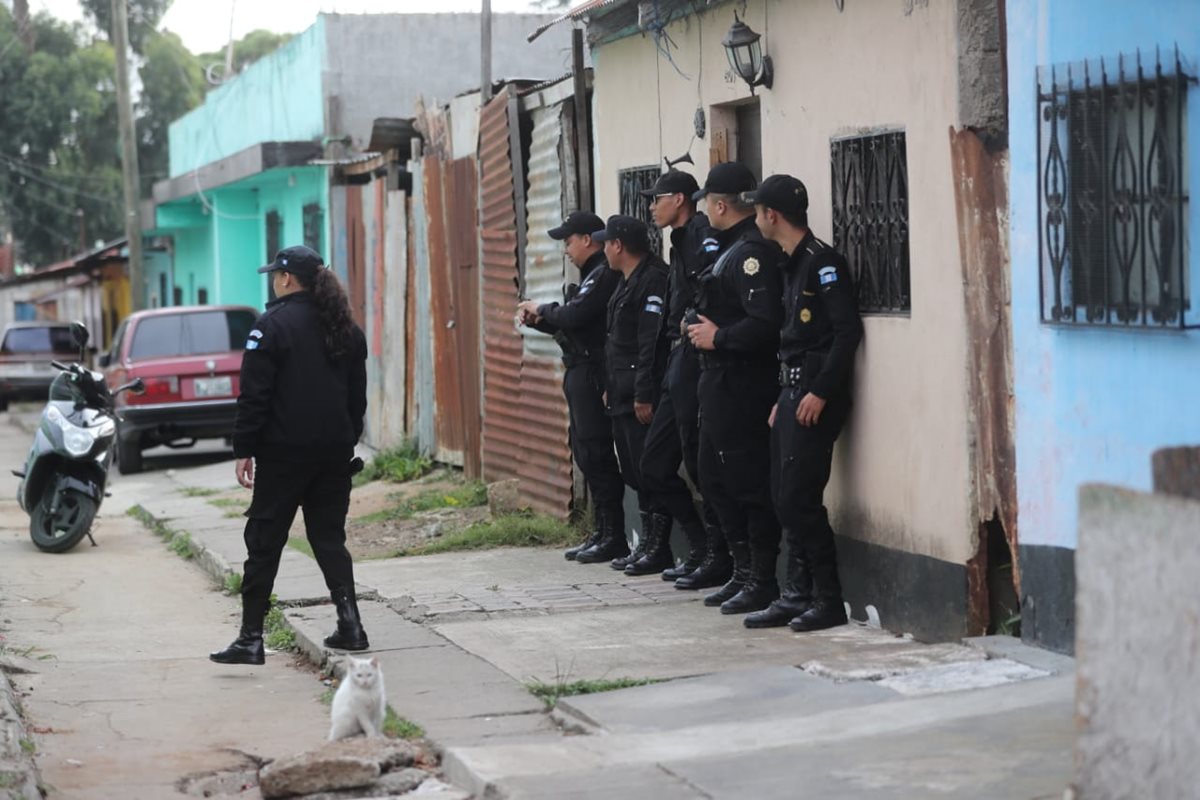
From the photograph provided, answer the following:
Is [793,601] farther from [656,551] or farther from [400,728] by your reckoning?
[400,728]

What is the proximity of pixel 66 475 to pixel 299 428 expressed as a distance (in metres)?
5.52

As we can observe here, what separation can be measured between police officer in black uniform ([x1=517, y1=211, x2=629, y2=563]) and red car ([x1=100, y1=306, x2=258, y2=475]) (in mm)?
7363

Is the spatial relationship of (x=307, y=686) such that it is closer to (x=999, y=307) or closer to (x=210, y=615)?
(x=210, y=615)

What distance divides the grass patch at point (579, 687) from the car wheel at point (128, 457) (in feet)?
39.1

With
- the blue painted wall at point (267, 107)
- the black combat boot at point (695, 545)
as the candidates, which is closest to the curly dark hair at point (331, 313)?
the black combat boot at point (695, 545)

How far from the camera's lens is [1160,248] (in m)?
5.68

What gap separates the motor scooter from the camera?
1216cm

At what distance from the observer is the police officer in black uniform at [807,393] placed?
7.44m

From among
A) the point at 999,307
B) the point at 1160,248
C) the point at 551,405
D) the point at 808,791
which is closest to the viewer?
the point at 808,791

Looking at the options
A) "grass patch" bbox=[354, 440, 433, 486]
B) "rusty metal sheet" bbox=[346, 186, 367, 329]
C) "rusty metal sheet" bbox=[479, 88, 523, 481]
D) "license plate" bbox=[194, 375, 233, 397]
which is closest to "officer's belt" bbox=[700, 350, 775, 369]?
"rusty metal sheet" bbox=[479, 88, 523, 481]

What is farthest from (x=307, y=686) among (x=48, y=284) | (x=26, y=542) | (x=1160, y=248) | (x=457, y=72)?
(x=48, y=284)

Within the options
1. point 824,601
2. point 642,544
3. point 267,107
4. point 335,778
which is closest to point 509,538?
point 642,544

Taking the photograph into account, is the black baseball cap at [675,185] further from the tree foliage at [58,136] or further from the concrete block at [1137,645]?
the tree foliage at [58,136]

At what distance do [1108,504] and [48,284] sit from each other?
158 ft
